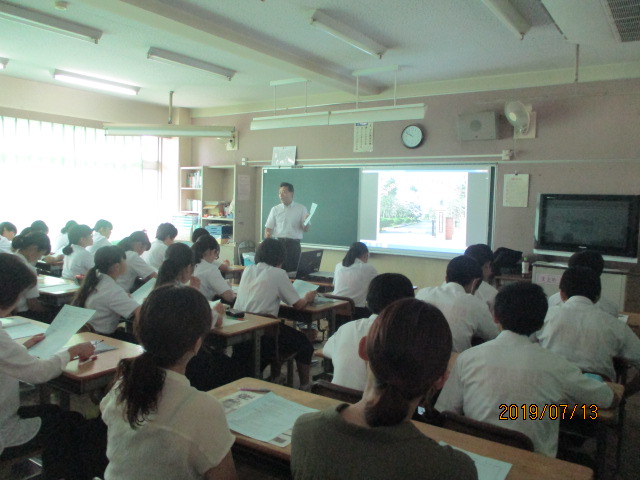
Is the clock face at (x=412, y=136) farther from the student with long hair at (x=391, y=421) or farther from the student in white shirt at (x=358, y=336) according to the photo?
the student with long hair at (x=391, y=421)

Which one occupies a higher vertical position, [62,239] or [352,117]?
[352,117]

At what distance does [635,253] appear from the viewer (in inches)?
192

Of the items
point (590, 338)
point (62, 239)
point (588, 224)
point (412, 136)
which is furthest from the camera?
point (62, 239)

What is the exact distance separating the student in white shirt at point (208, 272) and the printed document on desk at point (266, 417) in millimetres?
2235

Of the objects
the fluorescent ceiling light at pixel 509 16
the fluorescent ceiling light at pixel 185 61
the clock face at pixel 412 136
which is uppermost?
the fluorescent ceiling light at pixel 185 61

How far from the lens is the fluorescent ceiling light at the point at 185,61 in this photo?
5102 millimetres

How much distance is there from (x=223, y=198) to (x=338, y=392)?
273 inches

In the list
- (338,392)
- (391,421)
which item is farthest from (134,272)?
(391,421)

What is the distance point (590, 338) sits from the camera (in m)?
2.55

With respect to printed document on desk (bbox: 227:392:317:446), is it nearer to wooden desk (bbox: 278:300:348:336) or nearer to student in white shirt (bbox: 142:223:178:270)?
wooden desk (bbox: 278:300:348:336)

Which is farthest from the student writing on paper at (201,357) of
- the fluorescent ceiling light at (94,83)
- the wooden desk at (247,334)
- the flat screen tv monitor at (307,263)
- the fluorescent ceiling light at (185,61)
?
the fluorescent ceiling light at (94,83)

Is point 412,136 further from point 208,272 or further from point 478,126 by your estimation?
point 208,272

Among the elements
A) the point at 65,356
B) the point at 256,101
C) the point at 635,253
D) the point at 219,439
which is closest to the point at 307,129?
the point at 256,101

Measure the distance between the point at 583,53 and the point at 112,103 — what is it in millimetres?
6395
